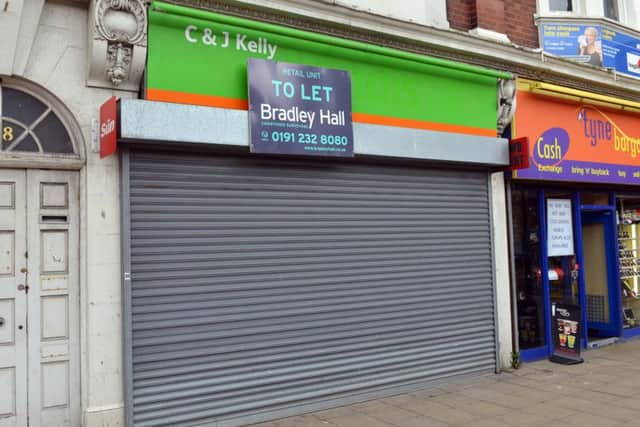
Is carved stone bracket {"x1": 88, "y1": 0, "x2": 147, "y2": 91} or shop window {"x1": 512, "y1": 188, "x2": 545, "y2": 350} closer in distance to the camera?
carved stone bracket {"x1": 88, "y1": 0, "x2": 147, "y2": 91}

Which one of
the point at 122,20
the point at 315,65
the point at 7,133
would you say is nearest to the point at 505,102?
the point at 315,65

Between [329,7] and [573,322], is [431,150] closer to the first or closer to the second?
[329,7]

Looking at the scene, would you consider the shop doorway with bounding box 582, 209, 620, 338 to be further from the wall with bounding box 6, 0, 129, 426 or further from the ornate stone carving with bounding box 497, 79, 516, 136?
the wall with bounding box 6, 0, 129, 426

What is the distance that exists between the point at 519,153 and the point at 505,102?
32.8 inches

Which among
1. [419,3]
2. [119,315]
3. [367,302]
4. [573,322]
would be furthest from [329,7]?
[573,322]

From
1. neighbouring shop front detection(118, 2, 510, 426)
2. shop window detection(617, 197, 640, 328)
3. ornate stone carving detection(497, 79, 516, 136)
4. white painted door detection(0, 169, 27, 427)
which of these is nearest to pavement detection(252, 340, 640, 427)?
neighbouring shop front detection(118, 2, 510, 426)

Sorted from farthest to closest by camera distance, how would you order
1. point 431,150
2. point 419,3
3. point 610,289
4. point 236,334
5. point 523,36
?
1. point 610,289
2. point 523,36
3. point 419,3
4. point 431,150
5. point 236,334

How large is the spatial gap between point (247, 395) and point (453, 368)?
2.99m

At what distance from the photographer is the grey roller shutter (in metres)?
5.44

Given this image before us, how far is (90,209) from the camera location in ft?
16.9

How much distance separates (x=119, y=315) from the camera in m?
5.20

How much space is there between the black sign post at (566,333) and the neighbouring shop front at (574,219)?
2 cm

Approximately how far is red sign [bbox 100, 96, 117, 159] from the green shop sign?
433 mm

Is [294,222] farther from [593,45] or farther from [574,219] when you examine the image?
[593,45]
